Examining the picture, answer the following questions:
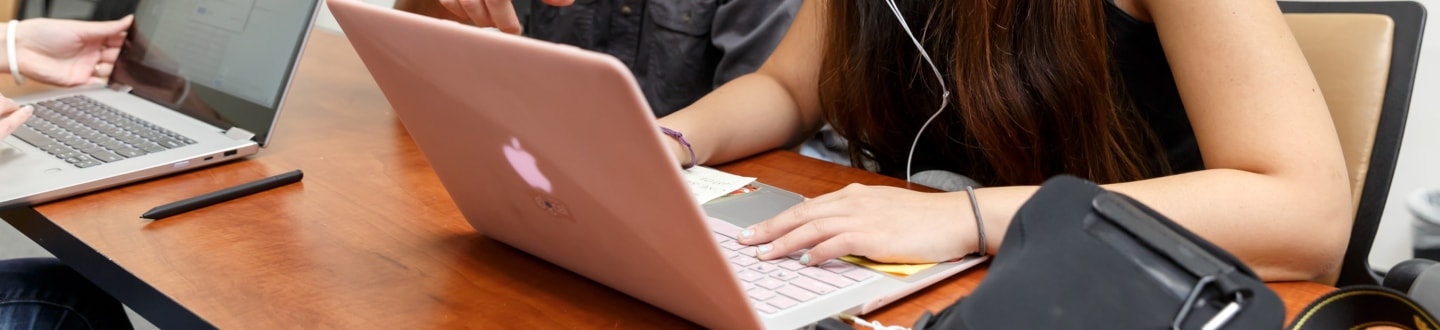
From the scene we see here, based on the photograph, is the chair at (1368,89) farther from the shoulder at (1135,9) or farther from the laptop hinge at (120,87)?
the laptop hinge at (120,87)

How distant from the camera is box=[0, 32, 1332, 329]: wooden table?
2.37ft

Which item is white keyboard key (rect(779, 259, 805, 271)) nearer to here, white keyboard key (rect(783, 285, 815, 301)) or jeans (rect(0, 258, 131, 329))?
white keyboard key (rect(783, 285, 815, 301))

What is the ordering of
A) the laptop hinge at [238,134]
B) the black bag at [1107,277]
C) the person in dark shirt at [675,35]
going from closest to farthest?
1. the black bag at [1107,277]
2. the laptop hinge at [238,134]
3. the person in dark shirt at [675,35]

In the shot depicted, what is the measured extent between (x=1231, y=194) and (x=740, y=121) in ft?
1.56

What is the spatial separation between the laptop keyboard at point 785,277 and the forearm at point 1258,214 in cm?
12

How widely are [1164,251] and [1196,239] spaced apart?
21mm

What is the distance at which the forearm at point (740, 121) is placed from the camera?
1089 mm

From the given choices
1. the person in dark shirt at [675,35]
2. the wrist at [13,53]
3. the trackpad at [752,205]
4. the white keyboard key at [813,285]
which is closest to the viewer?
the white keyboard key at [813,285]

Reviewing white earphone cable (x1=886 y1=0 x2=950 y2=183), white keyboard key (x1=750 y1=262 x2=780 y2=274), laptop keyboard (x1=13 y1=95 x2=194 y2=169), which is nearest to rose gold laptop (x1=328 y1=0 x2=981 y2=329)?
white keyboard key (x1=750 y1=262 x2=780 y2=274)

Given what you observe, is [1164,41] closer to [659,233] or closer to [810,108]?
[810,108]

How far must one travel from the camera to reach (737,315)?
0.62 m

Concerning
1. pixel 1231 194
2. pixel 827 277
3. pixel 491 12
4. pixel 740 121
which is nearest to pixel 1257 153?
pixel 1231 194

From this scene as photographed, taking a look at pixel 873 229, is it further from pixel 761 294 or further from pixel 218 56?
pixel 218 56

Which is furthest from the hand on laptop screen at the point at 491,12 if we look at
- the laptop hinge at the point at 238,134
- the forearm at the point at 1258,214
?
the forearm at the point at 1258,214
